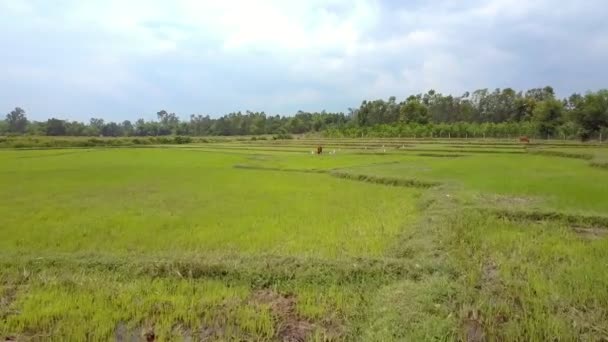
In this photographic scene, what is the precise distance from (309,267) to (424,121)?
53.3 meters

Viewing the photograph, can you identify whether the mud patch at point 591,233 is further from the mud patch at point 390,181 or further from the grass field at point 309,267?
the mud patch at point 390,181

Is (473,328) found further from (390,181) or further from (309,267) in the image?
(390,181)

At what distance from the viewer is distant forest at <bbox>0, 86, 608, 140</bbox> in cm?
3322

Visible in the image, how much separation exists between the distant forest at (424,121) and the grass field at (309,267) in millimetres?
27371

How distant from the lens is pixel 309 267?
4.40m

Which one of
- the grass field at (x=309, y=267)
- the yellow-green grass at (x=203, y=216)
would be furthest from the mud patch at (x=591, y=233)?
the yellow-green grass at (x=203, y=216)

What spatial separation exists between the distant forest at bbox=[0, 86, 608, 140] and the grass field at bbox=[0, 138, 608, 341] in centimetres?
2737

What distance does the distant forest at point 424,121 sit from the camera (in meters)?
33.2

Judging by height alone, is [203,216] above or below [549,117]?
below

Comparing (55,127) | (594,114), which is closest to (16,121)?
(55,127)

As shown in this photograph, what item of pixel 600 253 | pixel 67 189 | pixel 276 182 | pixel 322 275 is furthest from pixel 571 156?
pixel 67 189

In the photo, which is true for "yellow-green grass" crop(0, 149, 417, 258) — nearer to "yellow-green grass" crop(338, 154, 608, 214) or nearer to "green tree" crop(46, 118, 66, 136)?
"yellow-green grass" crop(338, 154, 608, 214)

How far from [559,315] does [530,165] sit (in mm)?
13289

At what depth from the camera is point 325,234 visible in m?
6.09
